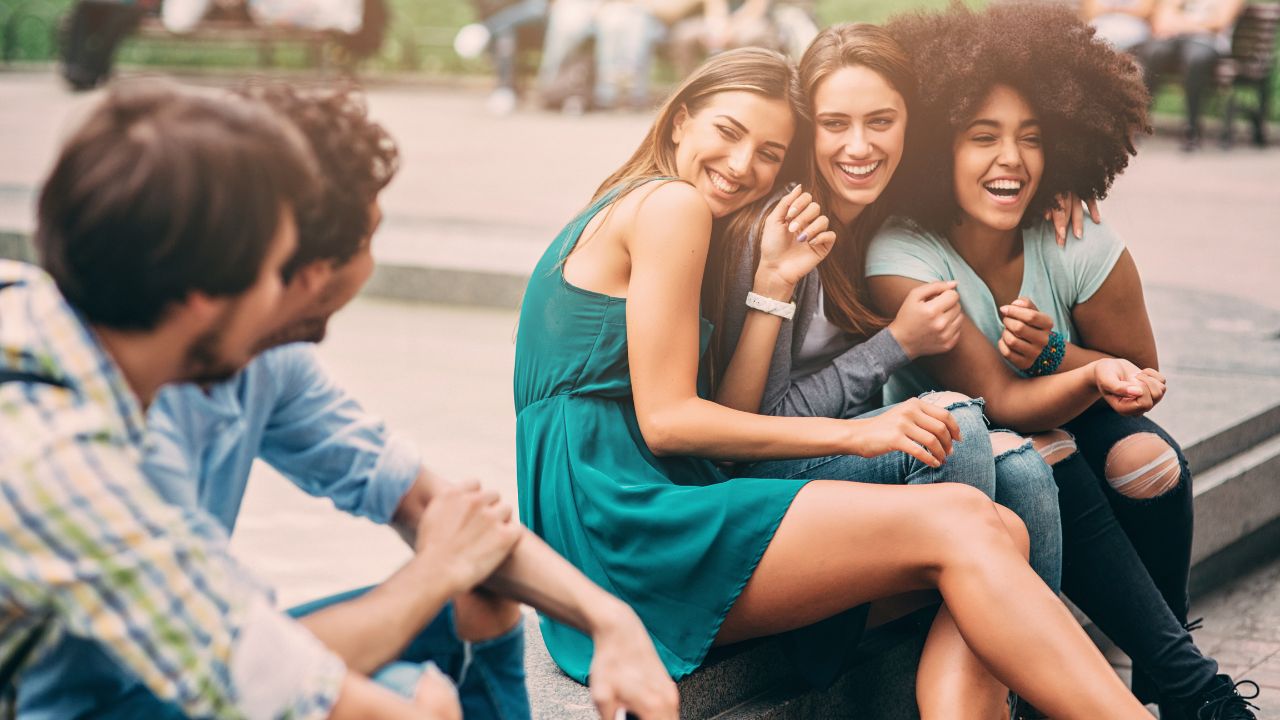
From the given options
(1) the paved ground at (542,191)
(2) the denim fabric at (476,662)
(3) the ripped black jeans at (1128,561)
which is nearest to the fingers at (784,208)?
(3) the ripped black jeans at (1128,561)

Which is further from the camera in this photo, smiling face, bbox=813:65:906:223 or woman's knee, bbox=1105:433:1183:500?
woman's knee, bbox=1105:433:1183:500

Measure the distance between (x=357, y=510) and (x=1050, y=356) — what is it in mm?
1583

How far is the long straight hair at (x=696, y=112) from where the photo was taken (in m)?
2.72

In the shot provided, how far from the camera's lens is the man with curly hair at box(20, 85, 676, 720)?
161 cm

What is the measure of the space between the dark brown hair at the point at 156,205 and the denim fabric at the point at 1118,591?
1.89m

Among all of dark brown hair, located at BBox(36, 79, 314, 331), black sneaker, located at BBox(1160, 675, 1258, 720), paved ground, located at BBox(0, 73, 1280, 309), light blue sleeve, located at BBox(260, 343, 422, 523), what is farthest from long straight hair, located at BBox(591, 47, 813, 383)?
paved ground, located at BBox(0, 73, 1280, 309)

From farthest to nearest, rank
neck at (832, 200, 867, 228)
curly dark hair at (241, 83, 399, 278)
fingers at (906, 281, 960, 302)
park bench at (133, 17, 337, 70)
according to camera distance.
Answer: park bench at (133, 17, 337, 70), neck at (832, 200, 867, 228), fingers at (906, 281, 960, 302), curly dark hair at (241, 83, 399, 278)

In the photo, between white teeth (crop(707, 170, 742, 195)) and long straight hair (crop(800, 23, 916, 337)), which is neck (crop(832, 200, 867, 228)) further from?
white teeth (crop(707, 170, 742, 195))

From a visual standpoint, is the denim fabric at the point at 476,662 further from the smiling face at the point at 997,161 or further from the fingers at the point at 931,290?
the smiling face at the point at 997,161

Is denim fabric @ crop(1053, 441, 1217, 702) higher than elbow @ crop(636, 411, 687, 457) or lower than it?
lower

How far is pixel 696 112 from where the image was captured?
2744mm

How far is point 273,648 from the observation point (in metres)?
1.49

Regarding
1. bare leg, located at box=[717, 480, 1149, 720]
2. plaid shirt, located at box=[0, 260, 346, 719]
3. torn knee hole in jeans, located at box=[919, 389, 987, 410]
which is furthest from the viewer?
torn knee hole in jeans, located at box=[919, 389, 987, 410]

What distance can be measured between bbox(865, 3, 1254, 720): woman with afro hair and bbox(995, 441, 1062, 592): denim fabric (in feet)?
0.85
